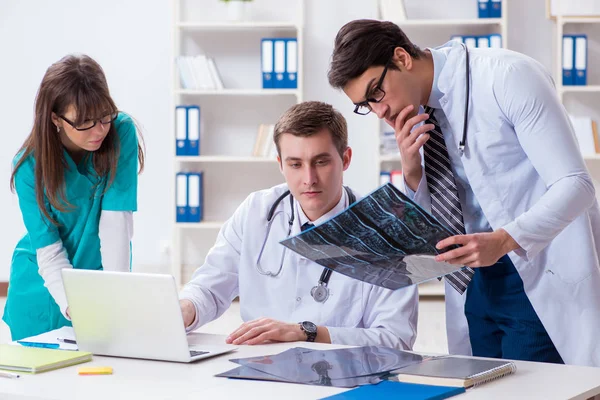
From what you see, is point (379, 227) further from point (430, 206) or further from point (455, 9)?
point (455, 9)

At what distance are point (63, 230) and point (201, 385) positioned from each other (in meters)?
0.99

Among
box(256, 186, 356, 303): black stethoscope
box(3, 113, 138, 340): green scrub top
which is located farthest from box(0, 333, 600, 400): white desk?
box(3, 113, 138, 340): green scrub top

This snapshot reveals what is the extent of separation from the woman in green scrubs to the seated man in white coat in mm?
320

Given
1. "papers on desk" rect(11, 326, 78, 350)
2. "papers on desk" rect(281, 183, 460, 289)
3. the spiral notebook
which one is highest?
"papers on desk" rect(281, 183, 460, 289)

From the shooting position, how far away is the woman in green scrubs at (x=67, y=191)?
2160mm

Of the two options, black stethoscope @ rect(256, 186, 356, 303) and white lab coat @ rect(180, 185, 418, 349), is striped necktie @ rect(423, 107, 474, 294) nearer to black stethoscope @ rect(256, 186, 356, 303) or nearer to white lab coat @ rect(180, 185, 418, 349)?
white lab coat @ rect(180, 185, 418, 349)

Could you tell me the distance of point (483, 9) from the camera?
16.6 ft

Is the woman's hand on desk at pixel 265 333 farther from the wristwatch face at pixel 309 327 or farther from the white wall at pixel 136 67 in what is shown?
the white wall at pixel 136 67

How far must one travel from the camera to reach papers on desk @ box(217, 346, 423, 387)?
1.42m

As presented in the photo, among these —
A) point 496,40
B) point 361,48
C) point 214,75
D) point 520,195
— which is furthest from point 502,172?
point 214,75

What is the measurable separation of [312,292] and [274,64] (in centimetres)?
331

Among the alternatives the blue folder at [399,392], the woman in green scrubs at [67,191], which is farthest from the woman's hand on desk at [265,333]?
the woman in green scrubs at [67,191]

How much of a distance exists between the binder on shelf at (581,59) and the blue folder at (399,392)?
13.4ft

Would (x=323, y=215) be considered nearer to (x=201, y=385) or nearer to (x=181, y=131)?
(x=201, y=385)
